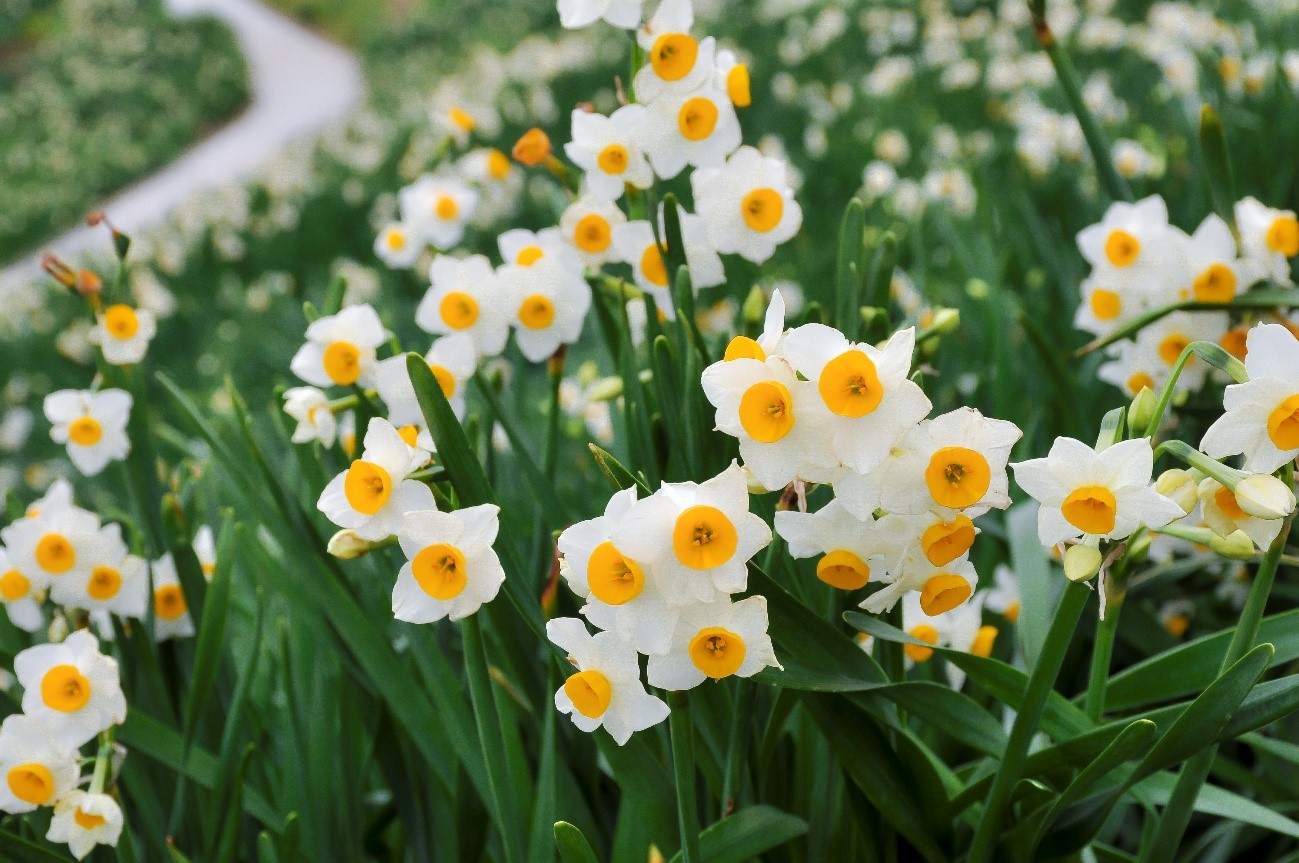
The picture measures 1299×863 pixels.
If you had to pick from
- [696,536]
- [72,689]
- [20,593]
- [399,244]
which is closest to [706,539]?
[696,536]

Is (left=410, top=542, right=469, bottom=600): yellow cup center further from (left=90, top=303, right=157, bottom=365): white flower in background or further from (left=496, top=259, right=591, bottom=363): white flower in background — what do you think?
(left=90, top=303, right=157, bottom=365): white flower in background

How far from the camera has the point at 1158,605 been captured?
123cm

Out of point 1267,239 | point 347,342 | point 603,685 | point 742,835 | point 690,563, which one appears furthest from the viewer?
point 1267,239

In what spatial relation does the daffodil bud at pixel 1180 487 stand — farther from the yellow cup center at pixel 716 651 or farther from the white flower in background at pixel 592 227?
the white flower in background at pixel 592 227

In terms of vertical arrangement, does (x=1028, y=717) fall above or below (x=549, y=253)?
below

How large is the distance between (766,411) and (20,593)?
0.76 meters

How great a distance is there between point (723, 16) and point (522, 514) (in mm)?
5678

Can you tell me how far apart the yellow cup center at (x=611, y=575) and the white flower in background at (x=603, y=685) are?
3.4 inches

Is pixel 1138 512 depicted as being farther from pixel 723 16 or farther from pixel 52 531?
pixel 723 16

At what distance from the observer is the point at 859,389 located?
55 cm

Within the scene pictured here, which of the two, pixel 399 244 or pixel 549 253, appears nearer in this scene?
pixel 549 253

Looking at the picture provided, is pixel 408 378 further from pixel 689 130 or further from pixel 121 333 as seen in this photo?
pixel 121 333

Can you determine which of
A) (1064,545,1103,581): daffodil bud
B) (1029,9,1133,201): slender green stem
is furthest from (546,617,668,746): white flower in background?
(1029,9,1133,201): slender green stem

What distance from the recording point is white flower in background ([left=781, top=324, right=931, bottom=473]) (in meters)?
0.54
